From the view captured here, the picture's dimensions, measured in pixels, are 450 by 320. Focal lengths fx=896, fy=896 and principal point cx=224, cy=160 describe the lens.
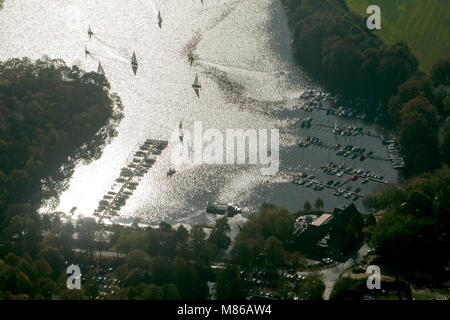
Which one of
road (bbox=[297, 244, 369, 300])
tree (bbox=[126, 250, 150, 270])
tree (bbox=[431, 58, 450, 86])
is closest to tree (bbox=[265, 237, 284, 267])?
road (bbox=[297, 244, 369, 300])

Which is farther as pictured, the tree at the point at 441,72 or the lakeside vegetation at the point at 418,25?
the lakeside vegetation at the point at 418,25

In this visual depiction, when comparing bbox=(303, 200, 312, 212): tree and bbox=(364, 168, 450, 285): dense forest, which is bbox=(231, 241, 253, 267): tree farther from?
bbox=(303, 200, 312, 212): tree

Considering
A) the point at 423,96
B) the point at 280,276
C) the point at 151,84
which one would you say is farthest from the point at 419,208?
the point at 151,84

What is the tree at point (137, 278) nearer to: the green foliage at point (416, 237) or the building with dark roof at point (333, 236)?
the building with dark roof at point (333, 236)

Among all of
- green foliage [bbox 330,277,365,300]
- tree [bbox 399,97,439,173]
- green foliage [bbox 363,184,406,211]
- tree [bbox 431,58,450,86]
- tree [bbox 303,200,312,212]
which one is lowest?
green foliage [bbox 330,277,365,300]

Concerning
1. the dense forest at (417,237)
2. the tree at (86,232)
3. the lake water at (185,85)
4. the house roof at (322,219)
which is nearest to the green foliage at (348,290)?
the dense forest at (417,237)

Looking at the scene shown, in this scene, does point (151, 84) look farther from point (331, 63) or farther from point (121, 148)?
point (331, 63)

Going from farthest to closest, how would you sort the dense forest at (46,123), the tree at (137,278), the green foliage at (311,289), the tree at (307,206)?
1. the dense forest at (46,123)
2. the tree at (307,206)
3. the tree at (137,278)
4. the green foliage at (311,289)

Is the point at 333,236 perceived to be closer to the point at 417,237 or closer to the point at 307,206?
the point at 417,237
